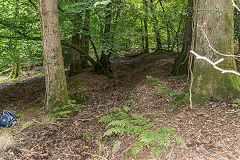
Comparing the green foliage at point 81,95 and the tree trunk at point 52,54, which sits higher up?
the tree trunk at point 52,54

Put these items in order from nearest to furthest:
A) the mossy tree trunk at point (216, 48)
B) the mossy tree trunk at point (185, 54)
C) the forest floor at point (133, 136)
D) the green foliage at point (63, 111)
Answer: the forest floor at point (133, 136) → the mossy tree trunk at point (216, 48) → the green foliage at point (63, 111) → the mossy tree trunk at point (185, 54)

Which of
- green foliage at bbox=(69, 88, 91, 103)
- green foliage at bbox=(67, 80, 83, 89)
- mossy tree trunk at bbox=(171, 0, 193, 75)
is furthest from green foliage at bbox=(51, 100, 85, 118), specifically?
mossy tree trunk at bbox=(171, 0, 193, 75)

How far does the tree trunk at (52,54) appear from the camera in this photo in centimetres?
496

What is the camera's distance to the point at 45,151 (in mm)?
3748

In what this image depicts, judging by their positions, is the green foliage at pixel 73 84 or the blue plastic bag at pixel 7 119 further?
the green foliage at pixel 73 84

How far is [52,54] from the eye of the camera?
5102 mm

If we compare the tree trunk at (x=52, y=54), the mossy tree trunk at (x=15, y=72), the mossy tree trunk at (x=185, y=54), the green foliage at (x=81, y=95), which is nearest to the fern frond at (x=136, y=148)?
the tree trunk at (x=52, y=54)

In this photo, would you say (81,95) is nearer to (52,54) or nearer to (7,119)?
(52,54)

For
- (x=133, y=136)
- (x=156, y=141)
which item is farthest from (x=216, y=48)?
(x=133, y=136)

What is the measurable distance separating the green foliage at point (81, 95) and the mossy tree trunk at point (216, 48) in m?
4.23

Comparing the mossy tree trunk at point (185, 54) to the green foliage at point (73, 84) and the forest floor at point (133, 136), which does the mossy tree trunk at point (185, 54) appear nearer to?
the forest floor at point (133, 136)

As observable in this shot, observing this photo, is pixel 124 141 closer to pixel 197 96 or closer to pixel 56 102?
pixel 197 96

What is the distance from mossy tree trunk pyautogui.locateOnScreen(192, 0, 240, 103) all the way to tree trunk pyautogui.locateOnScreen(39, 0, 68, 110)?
12.4 feet

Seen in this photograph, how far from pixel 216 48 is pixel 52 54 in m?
4.28
